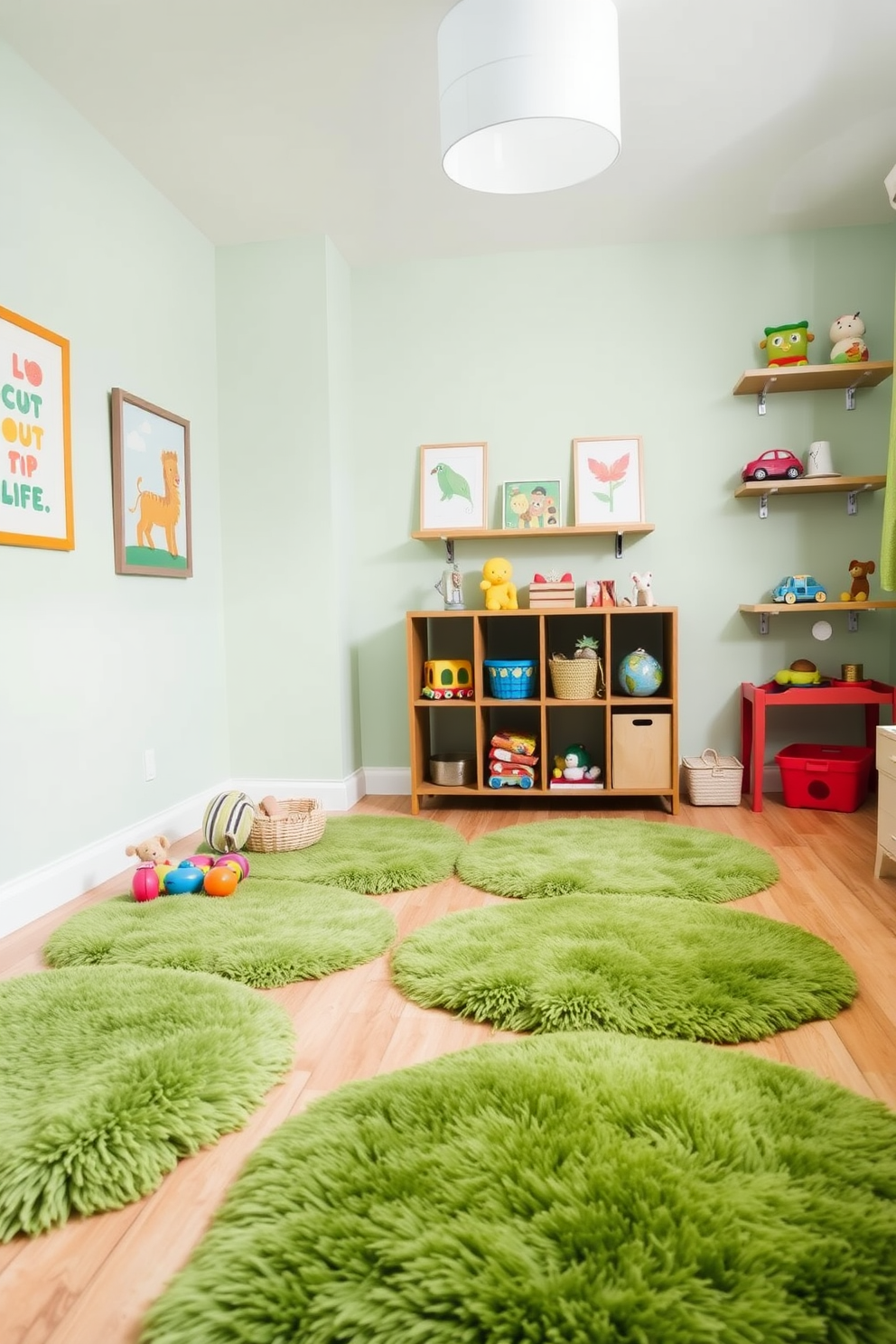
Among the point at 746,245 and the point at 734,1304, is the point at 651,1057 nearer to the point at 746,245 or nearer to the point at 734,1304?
the point at 734,1304

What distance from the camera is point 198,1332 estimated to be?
38.6 inches

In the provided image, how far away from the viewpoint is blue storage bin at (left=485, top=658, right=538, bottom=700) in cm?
358

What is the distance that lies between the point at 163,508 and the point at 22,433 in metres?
0.81

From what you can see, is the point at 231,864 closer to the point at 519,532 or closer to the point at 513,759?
the point at 513,759

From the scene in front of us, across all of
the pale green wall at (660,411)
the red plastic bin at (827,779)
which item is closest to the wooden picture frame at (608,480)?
the pale green wall at (660,411)

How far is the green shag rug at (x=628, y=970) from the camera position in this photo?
1708 millimetres

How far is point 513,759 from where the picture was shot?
3.58 m

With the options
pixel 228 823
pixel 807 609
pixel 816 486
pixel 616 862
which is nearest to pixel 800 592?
pixel 807 609

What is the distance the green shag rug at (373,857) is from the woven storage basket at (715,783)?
3.40 ft

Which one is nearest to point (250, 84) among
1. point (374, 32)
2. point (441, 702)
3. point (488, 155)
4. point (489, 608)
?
point (374, 32)

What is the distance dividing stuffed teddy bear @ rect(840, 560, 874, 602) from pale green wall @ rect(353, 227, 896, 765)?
0.16 meters

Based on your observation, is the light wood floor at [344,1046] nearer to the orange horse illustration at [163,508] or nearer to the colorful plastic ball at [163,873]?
the colorful plastic ball at [163,873]

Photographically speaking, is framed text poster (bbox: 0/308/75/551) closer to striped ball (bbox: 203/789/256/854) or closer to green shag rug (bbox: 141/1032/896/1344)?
striped ball (bbox: 203/789/256/854)

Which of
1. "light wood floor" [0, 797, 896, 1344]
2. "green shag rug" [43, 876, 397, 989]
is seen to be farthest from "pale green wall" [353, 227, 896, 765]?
"green shag rug" [43, 876, 397, 989]
